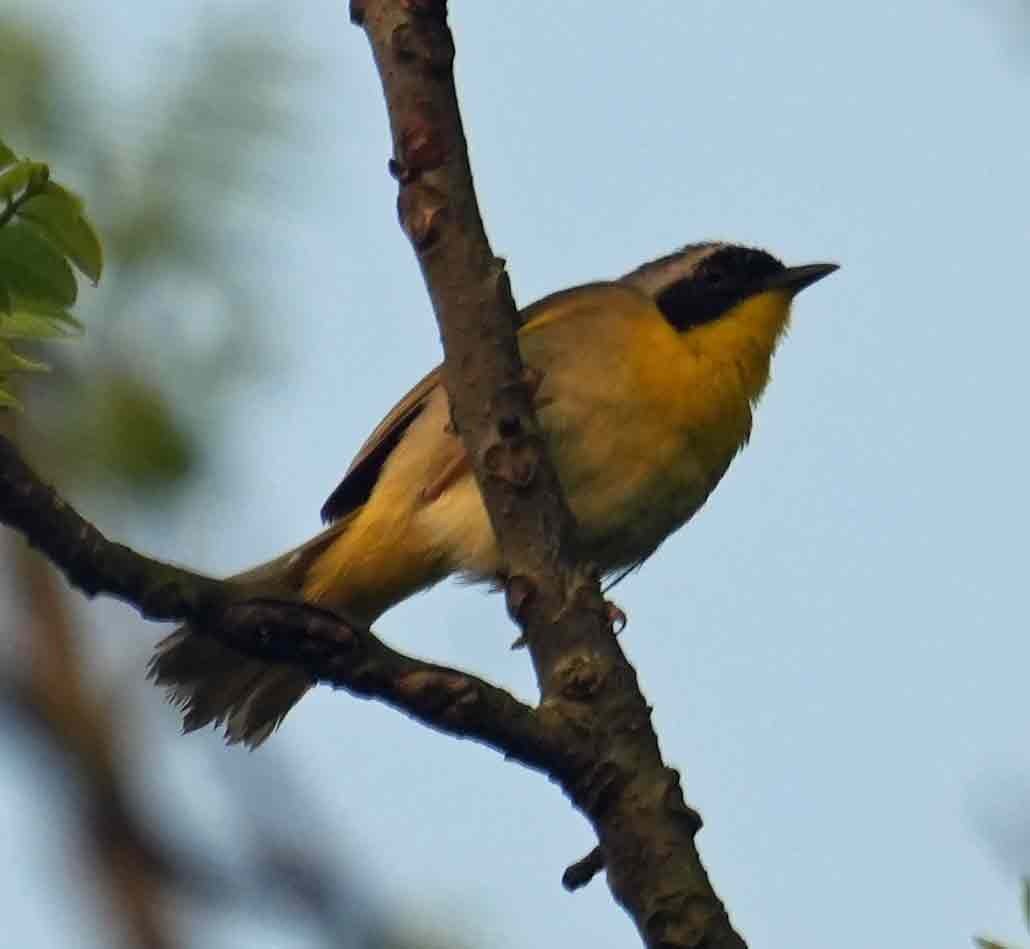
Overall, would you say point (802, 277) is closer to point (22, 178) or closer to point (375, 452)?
point (375, 452)

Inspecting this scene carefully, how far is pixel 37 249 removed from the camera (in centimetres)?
230

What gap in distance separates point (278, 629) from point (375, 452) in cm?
308

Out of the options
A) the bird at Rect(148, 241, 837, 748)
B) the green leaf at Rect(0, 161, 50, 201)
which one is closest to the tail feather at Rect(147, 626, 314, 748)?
the bird at Rect(148, 241, 837, 748)

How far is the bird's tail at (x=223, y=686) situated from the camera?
404cm

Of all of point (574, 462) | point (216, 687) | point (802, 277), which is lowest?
point (216, 687)

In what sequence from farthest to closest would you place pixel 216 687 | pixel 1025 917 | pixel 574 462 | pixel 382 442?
pixel 382 442
pixel 574 462
pixel 216 687
pixel 1025 917

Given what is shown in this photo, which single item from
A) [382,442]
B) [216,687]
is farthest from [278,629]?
[382,442]

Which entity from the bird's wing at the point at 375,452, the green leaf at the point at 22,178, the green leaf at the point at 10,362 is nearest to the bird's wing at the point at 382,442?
the bird's wing at the point at 375,452

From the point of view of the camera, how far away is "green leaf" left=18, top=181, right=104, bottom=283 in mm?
2285

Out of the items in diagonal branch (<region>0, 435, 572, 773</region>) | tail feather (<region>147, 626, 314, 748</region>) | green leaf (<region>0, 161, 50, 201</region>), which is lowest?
diagonal branch (<region>0, 435, 572, 773</region>)

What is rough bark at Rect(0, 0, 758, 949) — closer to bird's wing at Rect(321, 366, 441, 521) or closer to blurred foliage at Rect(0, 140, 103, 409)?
blurred foliage at Rect(0, 140, 103, 409)

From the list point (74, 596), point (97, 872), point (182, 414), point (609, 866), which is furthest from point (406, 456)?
point (97, 872)

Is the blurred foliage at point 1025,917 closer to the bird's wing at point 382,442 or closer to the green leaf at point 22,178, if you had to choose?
the green leaf at point 22,178

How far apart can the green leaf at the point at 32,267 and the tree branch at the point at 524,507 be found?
2.52ft
